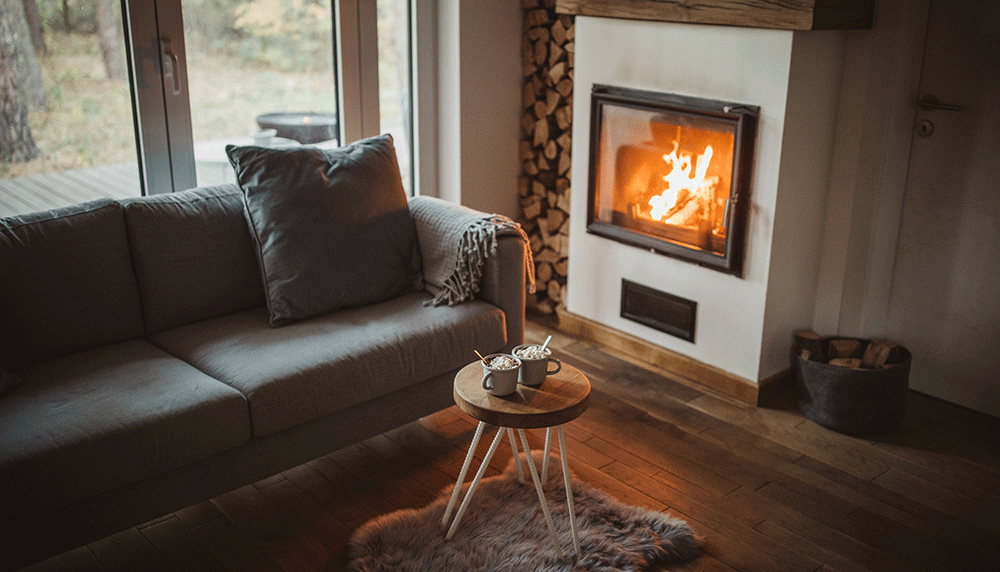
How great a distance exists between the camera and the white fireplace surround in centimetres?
283

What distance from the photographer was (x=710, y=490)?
8.40 feet

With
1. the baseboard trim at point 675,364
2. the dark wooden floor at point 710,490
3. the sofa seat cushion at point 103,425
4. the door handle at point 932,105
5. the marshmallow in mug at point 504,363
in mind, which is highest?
the door handle at point 932,105

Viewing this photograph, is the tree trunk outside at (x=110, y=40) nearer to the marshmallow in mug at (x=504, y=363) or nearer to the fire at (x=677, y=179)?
the marshmallow in mug at (x=504, y=363)

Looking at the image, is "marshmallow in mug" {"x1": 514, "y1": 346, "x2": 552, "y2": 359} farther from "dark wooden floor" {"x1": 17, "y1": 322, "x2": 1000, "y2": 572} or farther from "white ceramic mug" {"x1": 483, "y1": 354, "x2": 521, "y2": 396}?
"dark wooden floor" {"x1": 17, "y1": 322, "x2": 1000, "y2": 572}

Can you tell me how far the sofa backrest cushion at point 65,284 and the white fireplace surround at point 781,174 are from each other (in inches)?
73.4

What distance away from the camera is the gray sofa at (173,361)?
6.60ft

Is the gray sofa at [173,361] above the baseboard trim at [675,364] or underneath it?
above

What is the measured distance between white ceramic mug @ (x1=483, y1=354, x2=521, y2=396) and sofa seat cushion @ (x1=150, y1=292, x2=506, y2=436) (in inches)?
20.5

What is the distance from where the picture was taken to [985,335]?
9.65 feet

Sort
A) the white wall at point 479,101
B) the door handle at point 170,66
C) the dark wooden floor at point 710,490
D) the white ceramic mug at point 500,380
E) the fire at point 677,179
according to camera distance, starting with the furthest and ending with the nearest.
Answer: the white wall at point 479,101 → the fire at point 677,179 → the door handle at point 170,66 → the dark wooden floor at point 710,490 → the white ceramic mug at point 500,380

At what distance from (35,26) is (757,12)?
2.34 meters

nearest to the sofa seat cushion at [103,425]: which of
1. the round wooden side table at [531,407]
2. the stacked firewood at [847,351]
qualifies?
the round wooden side table at [531,407]

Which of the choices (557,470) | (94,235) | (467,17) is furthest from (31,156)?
(557,470)

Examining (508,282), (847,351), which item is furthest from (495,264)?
(847,351)
